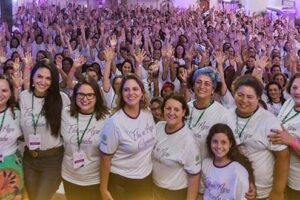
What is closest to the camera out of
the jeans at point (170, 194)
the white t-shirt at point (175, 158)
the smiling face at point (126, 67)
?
the white t-shirt at point (175, 158)

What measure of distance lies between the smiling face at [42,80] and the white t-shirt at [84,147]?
0.86ft

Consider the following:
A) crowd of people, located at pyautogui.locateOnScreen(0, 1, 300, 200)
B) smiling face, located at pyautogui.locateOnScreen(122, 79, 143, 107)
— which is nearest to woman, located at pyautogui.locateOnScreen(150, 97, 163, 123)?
crowd of people, located at pyautogui.locateOnScreen(0, 1, 300, 200)

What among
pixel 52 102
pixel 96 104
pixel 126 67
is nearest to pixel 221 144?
pixel 96 104

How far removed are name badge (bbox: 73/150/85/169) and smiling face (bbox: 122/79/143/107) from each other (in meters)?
0.45

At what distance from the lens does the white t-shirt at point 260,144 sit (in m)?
2.98

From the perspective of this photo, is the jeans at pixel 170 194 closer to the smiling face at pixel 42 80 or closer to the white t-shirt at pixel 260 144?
the white t-shirt at pixel 260 144

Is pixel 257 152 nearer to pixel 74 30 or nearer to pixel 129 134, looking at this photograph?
pixel 129 134

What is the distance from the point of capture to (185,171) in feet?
10.2

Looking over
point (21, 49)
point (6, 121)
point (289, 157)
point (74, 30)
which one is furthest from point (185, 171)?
point (74, 30)

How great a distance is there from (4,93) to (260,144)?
173 centimetres

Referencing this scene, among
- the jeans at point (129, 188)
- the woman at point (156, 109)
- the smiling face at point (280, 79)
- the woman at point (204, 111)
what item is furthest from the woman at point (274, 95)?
the jeans at point (129, 188)

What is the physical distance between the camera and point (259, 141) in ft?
9.80

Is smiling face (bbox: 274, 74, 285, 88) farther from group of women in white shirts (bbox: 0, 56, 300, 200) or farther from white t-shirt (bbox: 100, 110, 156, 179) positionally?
white t-shirt (bbox: 100, 110, 156, 179)

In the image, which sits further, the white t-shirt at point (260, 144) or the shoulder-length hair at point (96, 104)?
the shoulder-length hair at point (96, 104)
